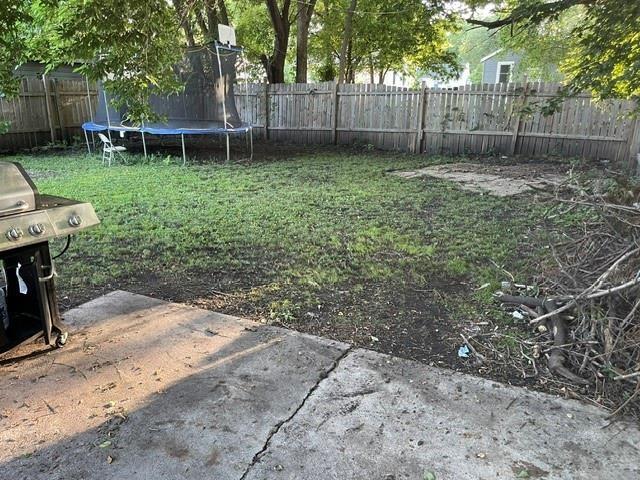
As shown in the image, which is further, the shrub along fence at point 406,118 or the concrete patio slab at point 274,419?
the shrub along fence at point 406,118

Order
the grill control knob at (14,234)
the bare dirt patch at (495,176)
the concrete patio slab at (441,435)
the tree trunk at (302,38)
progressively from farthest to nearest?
the tree trunk at (302,38)
the bare dirt patch at (495,176)
the grill control knob at (14,234)
the concrete patio slab at (441,435)

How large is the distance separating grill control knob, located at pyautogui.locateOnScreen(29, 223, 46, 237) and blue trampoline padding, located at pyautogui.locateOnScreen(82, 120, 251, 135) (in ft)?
26.2

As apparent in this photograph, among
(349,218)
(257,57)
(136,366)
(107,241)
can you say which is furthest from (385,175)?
(257,57)

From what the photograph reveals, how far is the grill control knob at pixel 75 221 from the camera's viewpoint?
7.93ft

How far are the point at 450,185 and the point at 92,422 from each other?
661cm

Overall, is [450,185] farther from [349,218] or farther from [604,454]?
[604,454]

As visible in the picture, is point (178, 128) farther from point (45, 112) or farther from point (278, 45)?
point (278, 45)

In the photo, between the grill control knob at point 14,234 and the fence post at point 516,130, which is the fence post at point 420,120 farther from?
the grill control knob at point 14,234

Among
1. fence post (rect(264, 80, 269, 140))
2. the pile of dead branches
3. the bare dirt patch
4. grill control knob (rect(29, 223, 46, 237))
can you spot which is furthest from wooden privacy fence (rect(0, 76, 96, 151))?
the pile of dead branches

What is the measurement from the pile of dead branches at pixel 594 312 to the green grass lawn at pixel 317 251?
1.15 ft

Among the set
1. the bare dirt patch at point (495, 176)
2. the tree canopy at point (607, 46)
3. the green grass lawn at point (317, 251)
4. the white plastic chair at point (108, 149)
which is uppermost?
the tree canopy at point (607, 46)

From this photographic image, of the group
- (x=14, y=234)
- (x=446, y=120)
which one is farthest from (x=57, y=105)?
(x=14, y=234)

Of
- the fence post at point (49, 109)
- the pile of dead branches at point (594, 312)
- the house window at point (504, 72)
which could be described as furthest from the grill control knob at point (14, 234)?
the house window at point (504, 72)

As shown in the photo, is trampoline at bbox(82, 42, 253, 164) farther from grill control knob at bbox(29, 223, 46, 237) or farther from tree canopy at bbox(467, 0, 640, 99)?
grill control knob at bbox(29, 223, 46, 237)
